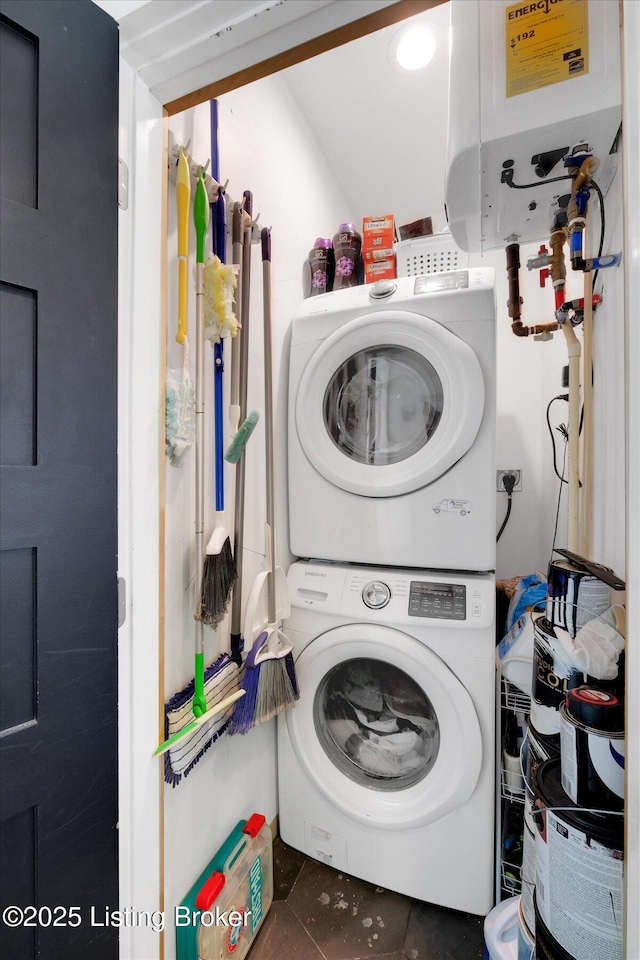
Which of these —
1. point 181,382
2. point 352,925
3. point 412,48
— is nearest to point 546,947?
point 352,925

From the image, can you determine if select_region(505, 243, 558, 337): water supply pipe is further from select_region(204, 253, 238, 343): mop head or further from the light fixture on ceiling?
select_region(204, 253, 238, 343): mop head

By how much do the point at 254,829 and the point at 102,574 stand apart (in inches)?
37.3

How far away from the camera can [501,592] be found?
1.52 metres

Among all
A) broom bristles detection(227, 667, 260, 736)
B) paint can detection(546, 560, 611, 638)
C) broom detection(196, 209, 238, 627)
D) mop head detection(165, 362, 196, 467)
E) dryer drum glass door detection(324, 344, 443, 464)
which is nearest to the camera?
paint can detection(546, 560, 611, 638)

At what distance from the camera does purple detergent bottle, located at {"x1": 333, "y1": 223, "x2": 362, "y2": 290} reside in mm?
1572

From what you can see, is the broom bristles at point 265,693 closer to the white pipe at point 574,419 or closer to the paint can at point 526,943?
the paint can at point 526,943

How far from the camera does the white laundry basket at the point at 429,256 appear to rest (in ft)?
5.00

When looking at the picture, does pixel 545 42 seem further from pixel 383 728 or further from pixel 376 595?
pixel 383 728

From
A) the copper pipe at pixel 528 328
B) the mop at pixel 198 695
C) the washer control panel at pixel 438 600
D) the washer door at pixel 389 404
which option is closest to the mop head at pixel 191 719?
the mop at pixel 198 695

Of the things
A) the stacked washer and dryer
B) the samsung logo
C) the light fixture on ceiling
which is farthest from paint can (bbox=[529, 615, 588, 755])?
the light fixture on ceiling

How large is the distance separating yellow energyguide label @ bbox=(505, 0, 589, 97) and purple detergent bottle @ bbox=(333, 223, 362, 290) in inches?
33.9

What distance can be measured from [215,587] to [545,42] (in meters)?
1.16

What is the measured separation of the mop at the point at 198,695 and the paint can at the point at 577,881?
0.67m

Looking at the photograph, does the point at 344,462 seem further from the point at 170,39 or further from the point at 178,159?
the point at 170,39
